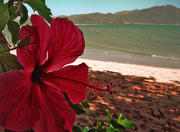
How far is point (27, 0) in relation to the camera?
0.46 m

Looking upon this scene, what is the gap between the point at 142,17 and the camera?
119 metres

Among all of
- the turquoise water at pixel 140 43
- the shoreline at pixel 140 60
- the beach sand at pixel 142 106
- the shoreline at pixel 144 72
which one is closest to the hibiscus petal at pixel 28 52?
the beach sand at pixel 142 106

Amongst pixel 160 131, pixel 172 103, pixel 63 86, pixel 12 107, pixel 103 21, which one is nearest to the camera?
pixel 12 107

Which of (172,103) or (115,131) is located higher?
(115,131)

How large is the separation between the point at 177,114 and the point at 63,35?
482 cm

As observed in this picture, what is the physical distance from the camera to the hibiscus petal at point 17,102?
23cm

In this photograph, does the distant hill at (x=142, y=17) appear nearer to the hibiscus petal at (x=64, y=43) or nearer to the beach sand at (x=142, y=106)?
the beach sand at (x=142, y=106)

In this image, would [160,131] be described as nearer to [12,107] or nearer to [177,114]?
[177,114]

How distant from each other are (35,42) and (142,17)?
12530cm

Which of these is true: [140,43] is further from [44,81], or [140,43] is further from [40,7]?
[44,81]

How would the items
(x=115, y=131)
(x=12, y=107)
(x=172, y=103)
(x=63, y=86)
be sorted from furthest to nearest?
(x=172, y=103)
(x=115, y=131)
(x=63, y=86)
(x=12, y=107)

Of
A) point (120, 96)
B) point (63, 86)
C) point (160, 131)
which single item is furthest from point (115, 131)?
point (120, 96)

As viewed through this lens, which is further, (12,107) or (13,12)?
(13,12)

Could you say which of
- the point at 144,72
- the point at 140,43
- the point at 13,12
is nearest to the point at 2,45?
the point at 13,12
